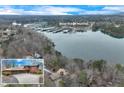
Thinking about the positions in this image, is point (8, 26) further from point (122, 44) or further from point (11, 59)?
point (122, 44)

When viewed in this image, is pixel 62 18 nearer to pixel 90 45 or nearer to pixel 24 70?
pixel 90 45

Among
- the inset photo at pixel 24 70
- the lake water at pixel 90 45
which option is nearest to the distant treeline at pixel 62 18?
the lake water at pixel 90 45

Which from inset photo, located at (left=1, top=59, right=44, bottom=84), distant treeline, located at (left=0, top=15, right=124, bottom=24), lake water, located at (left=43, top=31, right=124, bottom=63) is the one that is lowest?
inset photo, located at (left=1, top=59, right=44, bottom=84)

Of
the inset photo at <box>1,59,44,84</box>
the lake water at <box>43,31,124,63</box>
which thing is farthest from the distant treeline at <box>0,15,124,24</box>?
the inset photo at <box>1,59,44,84</box>

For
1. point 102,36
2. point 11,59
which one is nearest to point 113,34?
point 102,36

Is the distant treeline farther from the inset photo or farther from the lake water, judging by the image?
the inset photo

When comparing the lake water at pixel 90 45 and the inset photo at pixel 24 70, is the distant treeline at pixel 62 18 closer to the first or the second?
the lake water at pixel 90 45
